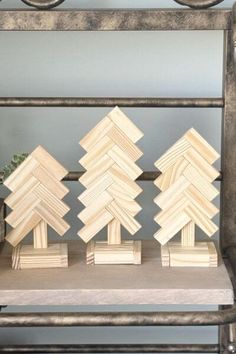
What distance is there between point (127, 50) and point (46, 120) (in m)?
0.19

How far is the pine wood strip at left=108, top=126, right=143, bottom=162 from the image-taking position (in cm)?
Result: 112

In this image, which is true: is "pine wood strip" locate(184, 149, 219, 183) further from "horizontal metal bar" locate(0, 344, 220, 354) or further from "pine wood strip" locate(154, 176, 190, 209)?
"horizontal metal bar" locate(0, 344, 220, 354)

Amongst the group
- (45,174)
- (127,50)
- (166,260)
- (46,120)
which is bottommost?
(166,260)

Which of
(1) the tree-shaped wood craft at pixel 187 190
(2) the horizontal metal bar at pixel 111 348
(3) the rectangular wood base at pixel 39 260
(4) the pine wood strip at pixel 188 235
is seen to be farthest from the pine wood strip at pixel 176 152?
(2) the horizontal metal bar at pixel 111 348

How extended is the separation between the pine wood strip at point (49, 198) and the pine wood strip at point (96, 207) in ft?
0.10

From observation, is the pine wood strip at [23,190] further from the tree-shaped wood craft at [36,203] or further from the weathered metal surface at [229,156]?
the weathered metal surface at [229,156]

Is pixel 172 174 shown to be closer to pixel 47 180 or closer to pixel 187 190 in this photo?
pixel 187 190

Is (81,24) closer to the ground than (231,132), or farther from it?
farther from it

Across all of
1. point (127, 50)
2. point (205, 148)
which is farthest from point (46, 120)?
point (205, 148)

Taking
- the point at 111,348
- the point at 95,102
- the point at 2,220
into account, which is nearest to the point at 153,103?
the point at 95,102

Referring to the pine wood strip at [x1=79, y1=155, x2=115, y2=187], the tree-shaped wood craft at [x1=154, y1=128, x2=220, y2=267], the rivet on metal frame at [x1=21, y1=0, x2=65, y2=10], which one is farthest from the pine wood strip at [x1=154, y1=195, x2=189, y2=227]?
the rivet on metal frame at [x1=21, y1=0, x2=65, y2=10]

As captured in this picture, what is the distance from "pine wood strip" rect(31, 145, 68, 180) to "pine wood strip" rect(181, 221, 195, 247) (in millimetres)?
203

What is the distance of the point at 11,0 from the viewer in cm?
127

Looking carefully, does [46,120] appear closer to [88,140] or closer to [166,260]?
[88,140]
